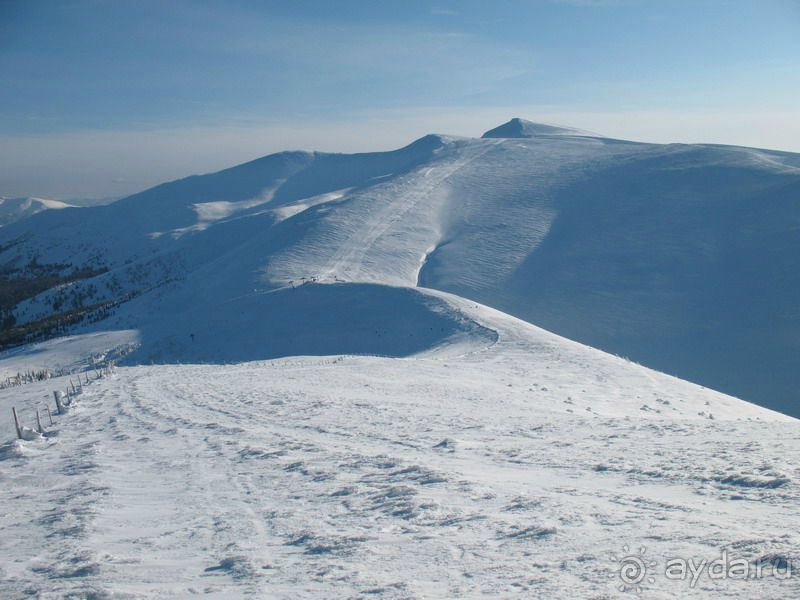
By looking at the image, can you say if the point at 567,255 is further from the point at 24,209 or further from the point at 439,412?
the point at 24,209

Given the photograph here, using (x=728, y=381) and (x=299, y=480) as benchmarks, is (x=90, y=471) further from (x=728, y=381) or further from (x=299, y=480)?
(x=728, y=381)

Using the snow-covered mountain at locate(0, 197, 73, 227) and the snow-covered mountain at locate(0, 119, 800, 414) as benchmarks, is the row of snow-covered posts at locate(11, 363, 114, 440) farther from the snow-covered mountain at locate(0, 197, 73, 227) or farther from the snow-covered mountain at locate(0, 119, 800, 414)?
the snow-covered mountain at locate(0, 197, 73, 227)

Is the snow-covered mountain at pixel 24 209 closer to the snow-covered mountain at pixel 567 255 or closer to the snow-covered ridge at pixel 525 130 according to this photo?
the snow-covered mountain at pixel 567 255

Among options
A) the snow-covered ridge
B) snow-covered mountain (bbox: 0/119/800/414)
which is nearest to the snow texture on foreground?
snow-covered mountain (bbox: 0/119/800/414)

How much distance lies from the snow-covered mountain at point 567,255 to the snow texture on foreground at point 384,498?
1354 centimetres

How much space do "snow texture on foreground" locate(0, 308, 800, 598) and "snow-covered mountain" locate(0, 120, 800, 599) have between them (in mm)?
40

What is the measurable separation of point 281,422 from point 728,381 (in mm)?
18388

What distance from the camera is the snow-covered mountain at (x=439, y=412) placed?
15.7ft

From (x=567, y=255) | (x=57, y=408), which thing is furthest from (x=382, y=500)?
(x=567, y=255)

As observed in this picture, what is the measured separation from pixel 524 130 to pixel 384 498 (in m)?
78.7

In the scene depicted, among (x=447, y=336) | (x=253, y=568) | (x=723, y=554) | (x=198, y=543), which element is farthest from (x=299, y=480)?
(x=447, y=336)

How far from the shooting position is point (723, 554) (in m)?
4.41

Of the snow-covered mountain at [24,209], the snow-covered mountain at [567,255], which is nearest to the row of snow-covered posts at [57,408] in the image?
the snow-covered mountain at [567,255]

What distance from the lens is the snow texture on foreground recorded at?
4.52 m
